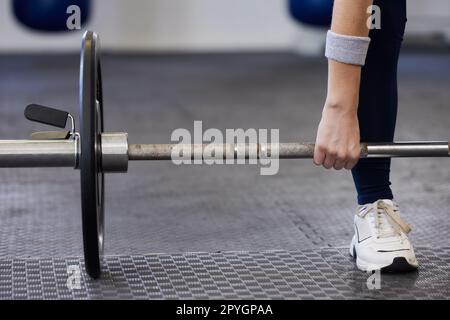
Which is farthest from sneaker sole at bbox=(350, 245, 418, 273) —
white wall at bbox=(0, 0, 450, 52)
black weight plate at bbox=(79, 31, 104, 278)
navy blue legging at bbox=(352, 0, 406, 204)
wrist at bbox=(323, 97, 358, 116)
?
white wall at bbox=(0, 0, 450, 52)

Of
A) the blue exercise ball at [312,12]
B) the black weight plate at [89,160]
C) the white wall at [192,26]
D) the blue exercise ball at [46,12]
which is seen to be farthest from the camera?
the white wall at [192,26]

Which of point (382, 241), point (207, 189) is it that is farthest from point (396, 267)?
point (207, 189)

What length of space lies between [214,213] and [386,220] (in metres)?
0.49

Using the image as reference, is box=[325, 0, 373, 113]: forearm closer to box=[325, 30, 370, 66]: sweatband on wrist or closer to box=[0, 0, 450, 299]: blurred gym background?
box=[325, 30, 370, 66]: sweatband on wrist

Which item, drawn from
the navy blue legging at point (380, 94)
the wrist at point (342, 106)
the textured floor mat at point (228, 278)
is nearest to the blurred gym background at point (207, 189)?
the textured floor mat at point (228, 278)

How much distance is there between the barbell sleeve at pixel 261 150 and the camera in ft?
4.15

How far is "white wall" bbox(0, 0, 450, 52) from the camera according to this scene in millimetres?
4730

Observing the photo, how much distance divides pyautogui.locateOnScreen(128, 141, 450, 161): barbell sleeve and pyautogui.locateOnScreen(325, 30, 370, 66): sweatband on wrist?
0.13 metres

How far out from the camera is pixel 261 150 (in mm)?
1271

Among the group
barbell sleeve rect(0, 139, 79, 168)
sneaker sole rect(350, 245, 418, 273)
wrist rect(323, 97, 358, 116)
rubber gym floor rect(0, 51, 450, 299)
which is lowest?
rubber gym floor rect(0, 51, 450, 299)

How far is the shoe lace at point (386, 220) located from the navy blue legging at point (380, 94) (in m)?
0.02

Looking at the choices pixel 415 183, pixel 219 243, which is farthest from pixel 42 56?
pixel 219 243

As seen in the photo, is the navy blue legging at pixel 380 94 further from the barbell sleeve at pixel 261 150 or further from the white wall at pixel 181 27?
the white wall at pixel 181 27
